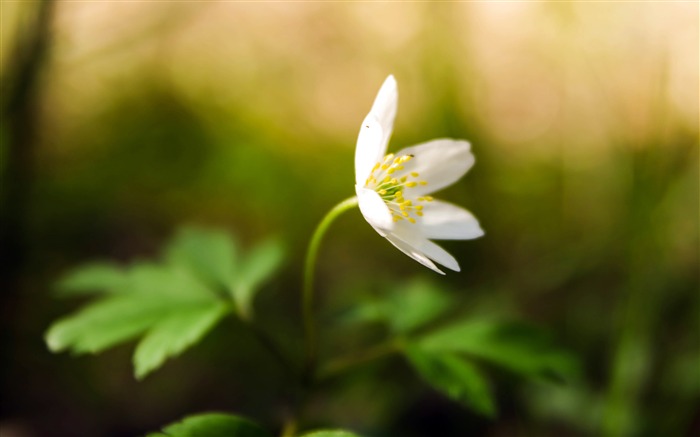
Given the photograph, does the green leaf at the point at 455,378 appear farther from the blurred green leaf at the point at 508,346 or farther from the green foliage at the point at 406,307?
the green foliage at the point at 406,307

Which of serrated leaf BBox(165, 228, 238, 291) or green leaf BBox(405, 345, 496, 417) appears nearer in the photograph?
green leaf BBox(405, 345, 496, 417)

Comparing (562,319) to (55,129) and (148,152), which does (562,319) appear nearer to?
(148,152)

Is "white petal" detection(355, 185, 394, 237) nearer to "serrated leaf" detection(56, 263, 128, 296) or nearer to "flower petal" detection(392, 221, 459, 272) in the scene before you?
"flower petal" detection(392, 221, 459, 272)

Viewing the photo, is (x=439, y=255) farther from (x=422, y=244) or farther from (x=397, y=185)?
(x=397, y=185)

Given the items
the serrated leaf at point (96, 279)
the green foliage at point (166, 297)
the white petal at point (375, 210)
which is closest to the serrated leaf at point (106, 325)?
the green foliage at point (166, 297)

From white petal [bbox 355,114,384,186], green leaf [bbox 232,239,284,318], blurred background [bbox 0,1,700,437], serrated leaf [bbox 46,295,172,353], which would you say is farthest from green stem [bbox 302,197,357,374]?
blurred background [bbox 0,1,700,437]

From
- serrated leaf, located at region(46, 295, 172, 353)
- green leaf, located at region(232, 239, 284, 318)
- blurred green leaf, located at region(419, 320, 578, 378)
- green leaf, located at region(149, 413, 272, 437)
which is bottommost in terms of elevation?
blurred green leaf, located at region(419, 320, 578, 378)

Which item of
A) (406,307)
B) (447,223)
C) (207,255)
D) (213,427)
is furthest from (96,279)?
(447,223)

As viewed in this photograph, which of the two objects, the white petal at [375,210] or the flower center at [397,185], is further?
the flower center at [397,185]
